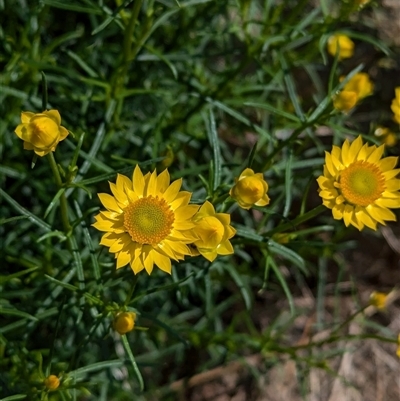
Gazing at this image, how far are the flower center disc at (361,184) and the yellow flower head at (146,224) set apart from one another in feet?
1.53

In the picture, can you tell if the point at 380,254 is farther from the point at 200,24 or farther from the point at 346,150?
the point at 346,150

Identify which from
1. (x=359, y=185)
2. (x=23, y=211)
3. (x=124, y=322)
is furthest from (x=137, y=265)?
(x=359, y=185)

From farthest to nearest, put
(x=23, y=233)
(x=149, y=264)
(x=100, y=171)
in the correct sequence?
(x=23, y=233) → (x=100, y=171) → (x=149, y=264)

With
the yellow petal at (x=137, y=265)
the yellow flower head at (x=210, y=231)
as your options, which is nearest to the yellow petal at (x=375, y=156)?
the yellow flower head at (x=210, y=231)

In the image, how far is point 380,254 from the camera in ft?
11.7

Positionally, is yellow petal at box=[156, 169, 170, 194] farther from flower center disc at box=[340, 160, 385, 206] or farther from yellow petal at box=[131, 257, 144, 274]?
flower center disc at box=[340, 160, 385, 206]

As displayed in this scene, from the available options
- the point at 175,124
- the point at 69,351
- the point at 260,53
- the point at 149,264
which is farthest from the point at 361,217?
the point at 69,351

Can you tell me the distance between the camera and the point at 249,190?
1484mm

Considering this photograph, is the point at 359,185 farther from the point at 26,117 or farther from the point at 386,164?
the point at 26,117

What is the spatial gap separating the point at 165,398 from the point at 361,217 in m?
1.68

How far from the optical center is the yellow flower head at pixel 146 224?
1523 millimetres

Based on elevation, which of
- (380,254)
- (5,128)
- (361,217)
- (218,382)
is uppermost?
(361,217)

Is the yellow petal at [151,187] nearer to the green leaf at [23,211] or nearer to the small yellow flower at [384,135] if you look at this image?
the green leaf at [23,211]

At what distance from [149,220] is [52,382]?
1.82 ft
